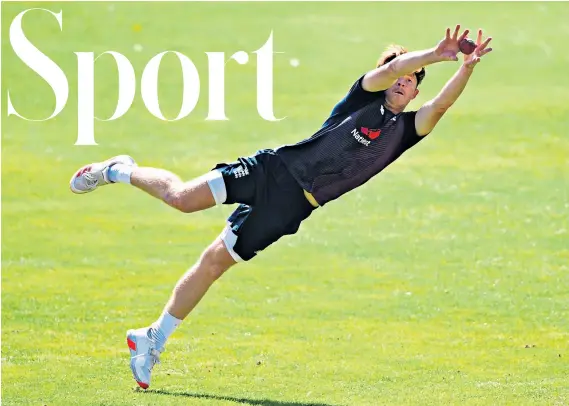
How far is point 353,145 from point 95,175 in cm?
221

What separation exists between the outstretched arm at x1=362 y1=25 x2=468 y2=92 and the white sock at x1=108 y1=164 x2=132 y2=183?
2050mm

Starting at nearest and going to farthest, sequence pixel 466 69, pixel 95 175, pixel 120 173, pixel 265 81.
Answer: pixel 466 69 < pixel 120 173 < pixel 95 175 < pixel 265 81

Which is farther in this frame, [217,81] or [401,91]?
[217,81]

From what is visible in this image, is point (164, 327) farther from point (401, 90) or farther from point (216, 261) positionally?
point (401, 90)

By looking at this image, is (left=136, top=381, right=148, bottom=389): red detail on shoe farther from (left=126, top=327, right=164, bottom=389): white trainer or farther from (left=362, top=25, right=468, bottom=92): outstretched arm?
(left=362, top=25, right=468, bottom=92): outstretched arm

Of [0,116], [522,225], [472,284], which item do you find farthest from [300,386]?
[0,116]

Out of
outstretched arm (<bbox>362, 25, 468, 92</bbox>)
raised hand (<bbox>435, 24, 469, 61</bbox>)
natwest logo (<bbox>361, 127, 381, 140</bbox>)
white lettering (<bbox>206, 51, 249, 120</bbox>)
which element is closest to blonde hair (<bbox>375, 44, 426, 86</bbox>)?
outstretched arm (<bbox>362, 25, 468, 92</bbox>)

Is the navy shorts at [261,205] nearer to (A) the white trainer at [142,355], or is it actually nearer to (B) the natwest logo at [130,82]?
(A) the white trainer at [142,355]

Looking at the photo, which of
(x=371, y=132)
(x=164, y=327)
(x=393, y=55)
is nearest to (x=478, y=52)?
(x=393, y=55)

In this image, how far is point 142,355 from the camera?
32.0 ft

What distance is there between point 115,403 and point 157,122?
12.6m

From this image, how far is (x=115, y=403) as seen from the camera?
9289 millimetres

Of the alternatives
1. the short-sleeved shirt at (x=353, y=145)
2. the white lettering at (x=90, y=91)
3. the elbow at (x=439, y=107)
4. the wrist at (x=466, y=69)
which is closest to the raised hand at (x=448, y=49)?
the wrist at (x=466, y=69)

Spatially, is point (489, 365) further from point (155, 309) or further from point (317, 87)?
point (317, 87)
